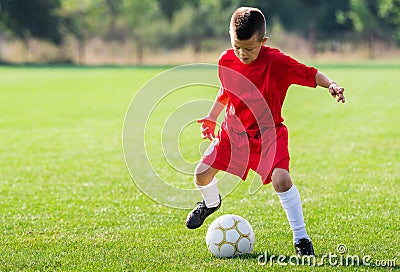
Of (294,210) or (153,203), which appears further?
(153,203)

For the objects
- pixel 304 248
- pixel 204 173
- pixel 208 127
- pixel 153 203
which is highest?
pixel 208 127

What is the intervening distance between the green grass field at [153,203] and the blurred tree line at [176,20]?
3642cm

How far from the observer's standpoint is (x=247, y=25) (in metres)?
4.68

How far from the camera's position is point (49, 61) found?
48.8 m

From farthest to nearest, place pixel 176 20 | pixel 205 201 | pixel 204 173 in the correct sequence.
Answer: pixel 176 20, pixel 205 201, pixel 204 173

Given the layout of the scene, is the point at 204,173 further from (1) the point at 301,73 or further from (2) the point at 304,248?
(1) the point at 301,73

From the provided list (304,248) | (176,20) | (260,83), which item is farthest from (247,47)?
(176,20)

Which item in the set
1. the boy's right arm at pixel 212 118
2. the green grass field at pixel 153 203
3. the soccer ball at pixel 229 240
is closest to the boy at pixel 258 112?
the boy's right arm at pixel 212 118

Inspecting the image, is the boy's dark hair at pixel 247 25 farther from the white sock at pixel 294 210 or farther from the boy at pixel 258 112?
the white sock at pixel 294 210

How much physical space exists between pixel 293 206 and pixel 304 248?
29 cm

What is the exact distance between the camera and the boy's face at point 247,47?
187 inches

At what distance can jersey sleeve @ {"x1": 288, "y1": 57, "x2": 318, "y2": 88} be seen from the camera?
15.9ft

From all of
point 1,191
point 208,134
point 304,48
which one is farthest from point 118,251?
point 304,48

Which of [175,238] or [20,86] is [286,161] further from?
[20,86]
